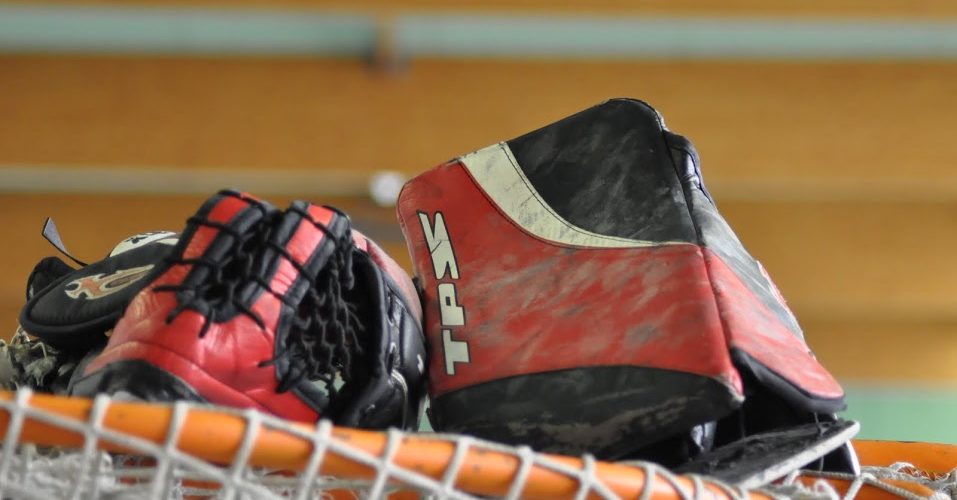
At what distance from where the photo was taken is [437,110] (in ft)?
9.53

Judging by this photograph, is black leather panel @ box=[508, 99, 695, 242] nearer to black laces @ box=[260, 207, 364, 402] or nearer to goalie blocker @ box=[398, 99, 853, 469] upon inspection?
goalie blocker @ box=[398, 99, 853, 469]

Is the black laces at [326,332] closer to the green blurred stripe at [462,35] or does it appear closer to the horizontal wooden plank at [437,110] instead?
the green blurred stripe at [462,35]

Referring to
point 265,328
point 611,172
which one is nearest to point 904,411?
point 611,172

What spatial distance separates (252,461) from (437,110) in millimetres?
2477

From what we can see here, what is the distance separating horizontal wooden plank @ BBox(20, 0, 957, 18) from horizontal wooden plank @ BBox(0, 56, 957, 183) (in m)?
0.29

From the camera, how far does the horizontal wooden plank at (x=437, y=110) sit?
2.86 m

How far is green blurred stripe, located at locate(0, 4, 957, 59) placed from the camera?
104 inches

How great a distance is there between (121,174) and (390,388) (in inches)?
96.2

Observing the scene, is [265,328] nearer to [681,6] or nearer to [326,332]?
[326,332]

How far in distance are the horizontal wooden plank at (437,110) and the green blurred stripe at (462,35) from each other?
42mm

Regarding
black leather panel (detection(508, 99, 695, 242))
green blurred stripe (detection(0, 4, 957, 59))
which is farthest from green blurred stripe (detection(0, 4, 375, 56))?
black leather panel (detection(508, 99, 695, 242))

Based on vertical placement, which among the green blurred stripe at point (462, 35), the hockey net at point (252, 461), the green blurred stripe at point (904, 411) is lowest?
the green blurred stripe at point (904, 411)

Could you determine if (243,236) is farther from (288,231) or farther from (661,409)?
(661,409)

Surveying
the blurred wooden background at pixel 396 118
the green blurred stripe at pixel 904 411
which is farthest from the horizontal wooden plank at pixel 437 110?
the green blurred stripe at pixel 904 411
